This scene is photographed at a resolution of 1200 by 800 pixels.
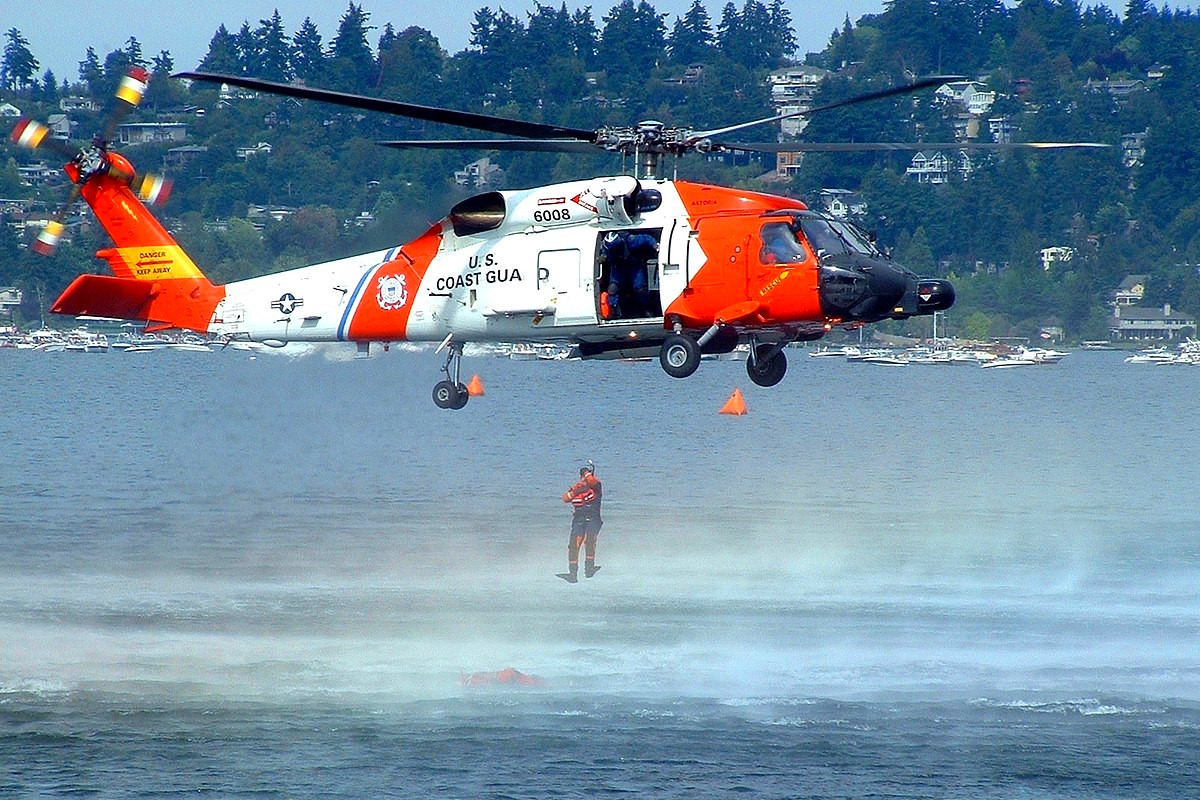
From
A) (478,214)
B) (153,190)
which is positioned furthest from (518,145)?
(153,190)

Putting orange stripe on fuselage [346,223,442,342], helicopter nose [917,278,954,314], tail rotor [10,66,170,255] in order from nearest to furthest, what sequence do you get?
helicopter nose [917,278,954,314] < orange stripe on fuselage [346,223,442,342] < tail rotor [10,66,170,255]

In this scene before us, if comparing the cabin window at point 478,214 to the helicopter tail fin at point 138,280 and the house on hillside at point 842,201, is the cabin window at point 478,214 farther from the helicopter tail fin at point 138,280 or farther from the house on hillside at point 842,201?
the house on hillside at point 842,201

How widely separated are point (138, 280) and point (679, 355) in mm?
12172

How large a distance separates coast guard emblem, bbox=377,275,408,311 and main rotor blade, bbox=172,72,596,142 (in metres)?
4.55

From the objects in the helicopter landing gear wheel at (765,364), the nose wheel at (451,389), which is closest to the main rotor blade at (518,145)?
the nose wheel at (451,389)

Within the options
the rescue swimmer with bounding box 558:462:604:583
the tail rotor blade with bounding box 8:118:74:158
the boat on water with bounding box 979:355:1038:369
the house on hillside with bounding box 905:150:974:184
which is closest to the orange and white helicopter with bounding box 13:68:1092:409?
the tail rotor blade with bounding box 8:118:74:158

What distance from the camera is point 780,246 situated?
28625 millimetres

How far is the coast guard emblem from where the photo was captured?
105 ft

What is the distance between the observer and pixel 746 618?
59812 mm

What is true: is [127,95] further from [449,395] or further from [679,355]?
[679,355]

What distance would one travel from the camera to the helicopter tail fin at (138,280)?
33719 mm

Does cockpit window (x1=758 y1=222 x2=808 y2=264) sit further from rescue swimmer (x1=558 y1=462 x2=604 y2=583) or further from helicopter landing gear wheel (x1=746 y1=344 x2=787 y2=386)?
rescue swimmer (x1=558 y1=462 x2=604 y2=583)

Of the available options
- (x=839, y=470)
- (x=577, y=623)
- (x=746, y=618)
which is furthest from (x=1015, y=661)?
(x=839, y=470)

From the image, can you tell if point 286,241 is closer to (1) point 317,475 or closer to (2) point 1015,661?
(1) point 317,475
